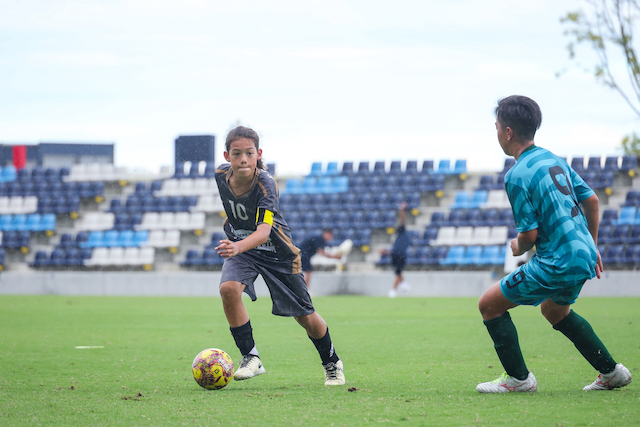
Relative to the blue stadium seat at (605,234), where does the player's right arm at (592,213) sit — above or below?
above

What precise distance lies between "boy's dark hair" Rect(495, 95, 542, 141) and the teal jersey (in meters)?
0.18

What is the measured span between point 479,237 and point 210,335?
13.8 metres

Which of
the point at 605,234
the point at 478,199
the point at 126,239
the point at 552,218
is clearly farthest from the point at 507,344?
the point at 126,239

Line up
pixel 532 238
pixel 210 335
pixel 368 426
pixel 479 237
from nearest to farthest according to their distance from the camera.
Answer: pixel 368 426, pixel 532 238, pixel 210 335, pixel 479 237

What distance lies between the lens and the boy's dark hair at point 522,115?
4113 mm

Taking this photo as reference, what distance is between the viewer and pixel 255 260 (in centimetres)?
504

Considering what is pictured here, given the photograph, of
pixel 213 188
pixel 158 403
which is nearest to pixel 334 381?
pixel 158 403

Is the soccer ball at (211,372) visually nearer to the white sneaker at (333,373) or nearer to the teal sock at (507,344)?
the white sneaker at (333,373)

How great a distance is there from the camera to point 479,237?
21328 millimetres

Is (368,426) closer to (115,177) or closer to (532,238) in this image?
(532,238)

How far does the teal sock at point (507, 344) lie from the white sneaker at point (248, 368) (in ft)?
5.33

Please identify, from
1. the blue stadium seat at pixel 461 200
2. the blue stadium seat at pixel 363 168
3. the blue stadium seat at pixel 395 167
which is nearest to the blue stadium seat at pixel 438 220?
the blue stadium seat at pixel 461 200

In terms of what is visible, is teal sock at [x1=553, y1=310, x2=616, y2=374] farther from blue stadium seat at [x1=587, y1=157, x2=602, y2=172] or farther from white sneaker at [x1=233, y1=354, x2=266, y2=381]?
blue stadium seat at [x1=587, y1=157, x2=602, y2=172]

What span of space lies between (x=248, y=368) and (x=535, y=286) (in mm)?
2008
